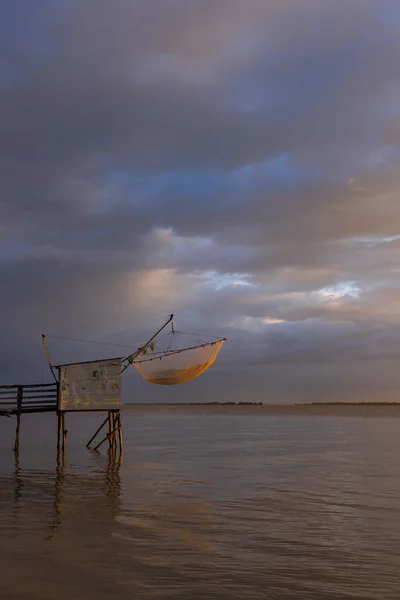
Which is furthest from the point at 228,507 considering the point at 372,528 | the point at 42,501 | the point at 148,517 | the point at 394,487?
the point at 394,487

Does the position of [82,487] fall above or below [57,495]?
below

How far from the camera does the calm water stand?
11.9m

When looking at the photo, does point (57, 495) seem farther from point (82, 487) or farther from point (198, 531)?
point (198, 531)

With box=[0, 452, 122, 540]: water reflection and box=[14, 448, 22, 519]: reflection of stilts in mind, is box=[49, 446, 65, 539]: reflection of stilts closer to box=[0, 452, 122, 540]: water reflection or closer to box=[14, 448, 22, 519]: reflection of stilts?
box=[0, 452, 122, 540]: water reflection

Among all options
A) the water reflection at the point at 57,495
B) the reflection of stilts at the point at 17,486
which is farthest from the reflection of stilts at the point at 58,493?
the reflection of stilts at the point at 17,486

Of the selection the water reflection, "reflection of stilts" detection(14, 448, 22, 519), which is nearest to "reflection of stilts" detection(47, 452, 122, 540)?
the water reflection

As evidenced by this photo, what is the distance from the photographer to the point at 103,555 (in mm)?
13844

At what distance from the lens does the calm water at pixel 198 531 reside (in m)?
11.9

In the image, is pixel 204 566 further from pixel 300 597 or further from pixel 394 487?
pixel 394 487

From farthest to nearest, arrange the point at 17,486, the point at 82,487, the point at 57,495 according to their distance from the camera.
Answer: the point at 82,487
the point at 17,486
the point at 57,495

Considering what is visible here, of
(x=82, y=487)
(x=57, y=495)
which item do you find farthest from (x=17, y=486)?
(x=57, y=495)

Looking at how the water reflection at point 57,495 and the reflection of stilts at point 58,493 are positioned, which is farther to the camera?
the water reflection at point 57,495

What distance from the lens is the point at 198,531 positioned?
16.6 metres

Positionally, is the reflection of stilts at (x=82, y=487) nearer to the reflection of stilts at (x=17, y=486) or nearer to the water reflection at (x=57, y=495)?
the water reflection at (x=57, y=495)
